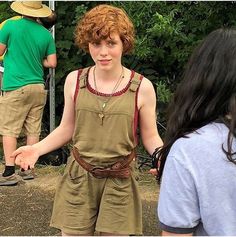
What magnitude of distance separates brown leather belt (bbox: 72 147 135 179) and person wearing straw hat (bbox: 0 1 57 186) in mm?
2499

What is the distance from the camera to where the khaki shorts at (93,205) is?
2.45 m

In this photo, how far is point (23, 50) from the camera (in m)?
4.83

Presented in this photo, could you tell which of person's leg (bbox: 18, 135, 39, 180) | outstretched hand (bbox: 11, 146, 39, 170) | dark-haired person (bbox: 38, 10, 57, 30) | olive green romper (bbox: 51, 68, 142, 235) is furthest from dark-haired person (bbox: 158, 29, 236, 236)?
dark-haired person (bbox: 38, 10, 57, 30)

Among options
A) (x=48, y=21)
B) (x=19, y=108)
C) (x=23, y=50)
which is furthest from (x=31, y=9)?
(x=19, y=108)

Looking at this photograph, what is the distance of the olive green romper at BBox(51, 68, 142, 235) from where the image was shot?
7.84 ft

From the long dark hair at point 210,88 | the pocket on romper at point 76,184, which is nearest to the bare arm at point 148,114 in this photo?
the pocket on romper at point 76,184

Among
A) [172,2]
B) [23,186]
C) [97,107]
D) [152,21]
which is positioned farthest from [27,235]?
[172,2]

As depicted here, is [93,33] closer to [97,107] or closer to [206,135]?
[97,107]

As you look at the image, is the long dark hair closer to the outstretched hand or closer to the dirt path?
the outstretched hand

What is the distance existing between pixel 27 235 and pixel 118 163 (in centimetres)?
165

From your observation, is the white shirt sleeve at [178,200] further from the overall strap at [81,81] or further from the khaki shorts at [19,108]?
the khaki shorts at [19,108]

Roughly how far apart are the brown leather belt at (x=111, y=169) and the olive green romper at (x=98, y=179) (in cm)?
2

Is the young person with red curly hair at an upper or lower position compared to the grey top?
lower

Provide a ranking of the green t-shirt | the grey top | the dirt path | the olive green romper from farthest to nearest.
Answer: the green t-shirt, the dirt path, the olive green romper, the grey top
